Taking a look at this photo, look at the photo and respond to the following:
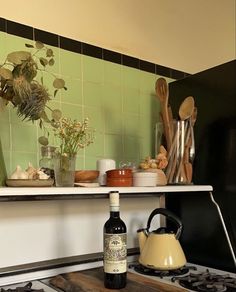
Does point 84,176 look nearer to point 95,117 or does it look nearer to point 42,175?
point 42,175

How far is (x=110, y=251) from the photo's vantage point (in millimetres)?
1148

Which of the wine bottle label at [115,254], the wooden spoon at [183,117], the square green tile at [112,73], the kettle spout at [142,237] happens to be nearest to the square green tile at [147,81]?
the square green tile at [112,73]

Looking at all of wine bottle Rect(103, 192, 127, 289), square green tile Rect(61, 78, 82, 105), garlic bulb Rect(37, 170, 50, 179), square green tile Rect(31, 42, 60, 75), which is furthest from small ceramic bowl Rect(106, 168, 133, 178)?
square green tile Rect(31, 42, 60, 75)

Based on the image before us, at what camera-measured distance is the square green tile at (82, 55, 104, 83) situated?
151cm

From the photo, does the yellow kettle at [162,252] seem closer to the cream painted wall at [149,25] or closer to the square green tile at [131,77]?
the square green tile at [131,77]

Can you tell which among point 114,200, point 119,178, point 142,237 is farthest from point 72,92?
point 142,237

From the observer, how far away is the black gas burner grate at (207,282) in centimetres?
117

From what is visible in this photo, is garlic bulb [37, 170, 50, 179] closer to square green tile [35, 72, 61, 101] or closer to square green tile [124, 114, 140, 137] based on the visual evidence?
square green tile [35, 72, 61, 101]

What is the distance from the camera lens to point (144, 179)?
1.32m

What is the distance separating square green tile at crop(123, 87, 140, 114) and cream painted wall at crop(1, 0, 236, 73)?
18 centimetres

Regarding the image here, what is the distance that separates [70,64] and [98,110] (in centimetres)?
23

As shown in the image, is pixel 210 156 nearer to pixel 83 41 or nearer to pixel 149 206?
pixel 149 206

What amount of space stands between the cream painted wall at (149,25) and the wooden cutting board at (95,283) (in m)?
0.96

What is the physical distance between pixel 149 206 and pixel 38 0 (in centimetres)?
101
